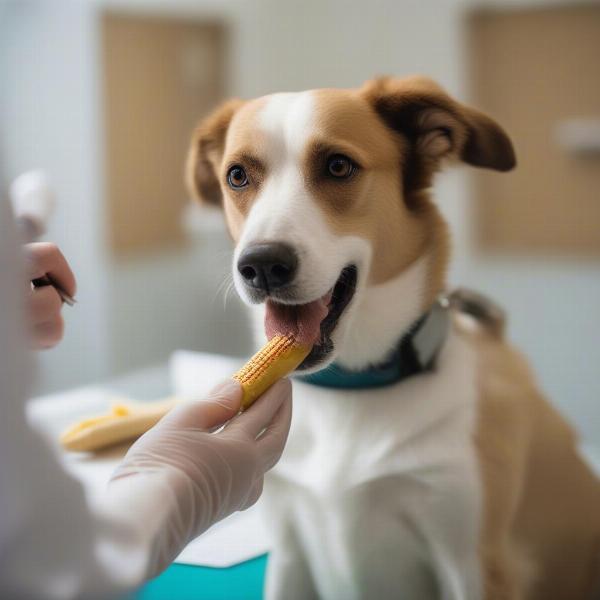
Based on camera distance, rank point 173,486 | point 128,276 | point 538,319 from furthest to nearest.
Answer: point 128,276, point 538,319, point 173,486

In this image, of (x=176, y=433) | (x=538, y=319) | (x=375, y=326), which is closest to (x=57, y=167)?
(x=538, y=319)

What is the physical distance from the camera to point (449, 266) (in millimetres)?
991

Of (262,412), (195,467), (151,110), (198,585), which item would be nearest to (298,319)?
(262,412)

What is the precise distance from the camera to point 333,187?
0.87 metres

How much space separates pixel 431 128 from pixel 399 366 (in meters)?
0.30

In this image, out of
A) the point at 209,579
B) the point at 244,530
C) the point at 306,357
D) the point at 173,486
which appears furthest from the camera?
the point at 244,530

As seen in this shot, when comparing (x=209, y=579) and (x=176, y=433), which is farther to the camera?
(x=209, y=579)

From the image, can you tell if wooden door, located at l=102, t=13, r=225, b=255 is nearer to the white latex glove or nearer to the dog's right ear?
the dog's right ear

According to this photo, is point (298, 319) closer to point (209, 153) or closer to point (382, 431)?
point (382, 431)

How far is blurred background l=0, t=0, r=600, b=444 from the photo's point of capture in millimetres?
2250

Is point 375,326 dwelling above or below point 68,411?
above

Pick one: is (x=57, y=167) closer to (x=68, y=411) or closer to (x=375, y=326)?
(x=68, y=411)

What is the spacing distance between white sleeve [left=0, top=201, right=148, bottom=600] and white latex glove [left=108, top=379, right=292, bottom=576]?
0.04 metres

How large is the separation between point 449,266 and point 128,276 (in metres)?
1.97
